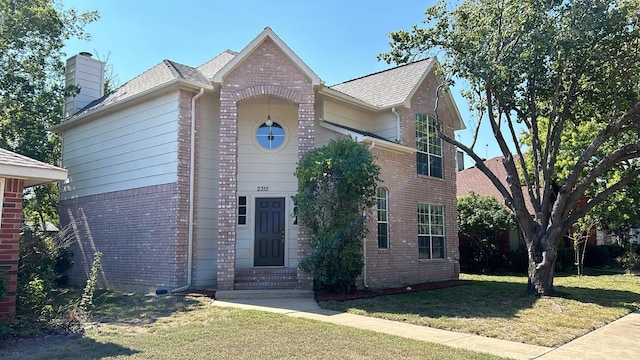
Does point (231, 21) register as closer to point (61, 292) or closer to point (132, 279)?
point (132, 279)

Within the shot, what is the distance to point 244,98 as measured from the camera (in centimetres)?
1203

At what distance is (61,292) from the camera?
479 inches

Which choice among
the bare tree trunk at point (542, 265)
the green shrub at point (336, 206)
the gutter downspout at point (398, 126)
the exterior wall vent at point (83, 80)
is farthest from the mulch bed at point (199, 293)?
the exterior wall vent at point (83, 80)

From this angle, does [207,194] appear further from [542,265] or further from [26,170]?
[542,265]

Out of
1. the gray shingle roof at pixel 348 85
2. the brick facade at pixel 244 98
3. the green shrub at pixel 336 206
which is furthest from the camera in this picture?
the gray shingle roof at pixel 348 85

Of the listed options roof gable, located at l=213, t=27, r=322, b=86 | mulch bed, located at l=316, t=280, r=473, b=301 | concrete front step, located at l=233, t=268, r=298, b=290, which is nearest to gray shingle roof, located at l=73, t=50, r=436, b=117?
roof gable, located at l=213, t=27, r=322, b=86

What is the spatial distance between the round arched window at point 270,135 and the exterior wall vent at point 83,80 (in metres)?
7.92

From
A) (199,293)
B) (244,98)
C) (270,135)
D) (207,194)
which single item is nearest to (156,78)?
(244,98)

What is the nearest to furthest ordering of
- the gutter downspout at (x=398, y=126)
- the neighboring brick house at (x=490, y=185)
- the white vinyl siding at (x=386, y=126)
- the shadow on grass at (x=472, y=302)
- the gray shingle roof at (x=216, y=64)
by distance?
the shadow on grass at (x=472, y=302) < the gray shingle roof at (x=216, y=64) < the gutter downspout at (x=398, y=126) < the white vinyl siding at (x=386, y=126) < the neighboring brick house at (x=490, y=185)

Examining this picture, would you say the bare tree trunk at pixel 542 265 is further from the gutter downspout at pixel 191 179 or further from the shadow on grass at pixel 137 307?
the gutter downspout at pixel 191 179

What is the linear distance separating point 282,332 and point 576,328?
5179 mm

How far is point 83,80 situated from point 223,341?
14.3 m

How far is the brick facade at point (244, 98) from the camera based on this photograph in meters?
11.4

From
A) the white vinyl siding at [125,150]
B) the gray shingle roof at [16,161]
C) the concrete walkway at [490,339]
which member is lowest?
the concrete walkway at [490,339]
